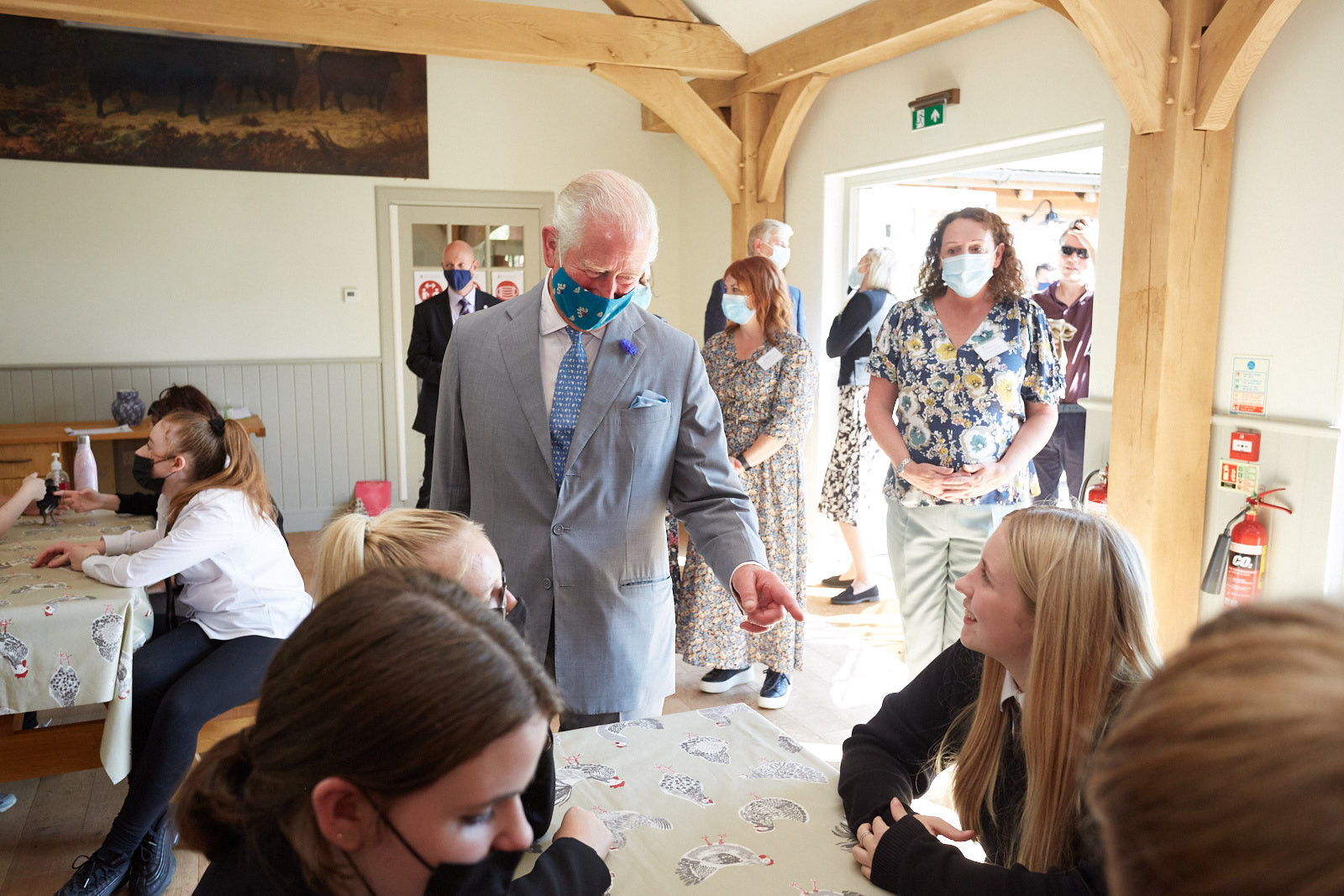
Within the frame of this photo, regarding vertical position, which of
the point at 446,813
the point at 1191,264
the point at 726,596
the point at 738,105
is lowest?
the point at 726,596

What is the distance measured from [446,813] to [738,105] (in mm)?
5193

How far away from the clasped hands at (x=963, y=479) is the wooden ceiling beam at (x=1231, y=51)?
1.29 m

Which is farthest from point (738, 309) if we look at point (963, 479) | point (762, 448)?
point (963, 479)

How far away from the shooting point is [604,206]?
1.70 meters

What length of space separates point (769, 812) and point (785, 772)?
0.12m

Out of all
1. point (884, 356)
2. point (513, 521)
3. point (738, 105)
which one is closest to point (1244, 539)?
point (884, 356)

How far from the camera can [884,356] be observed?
2.90 metres

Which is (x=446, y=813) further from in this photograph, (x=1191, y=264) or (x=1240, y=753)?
(x=1191, y=264)

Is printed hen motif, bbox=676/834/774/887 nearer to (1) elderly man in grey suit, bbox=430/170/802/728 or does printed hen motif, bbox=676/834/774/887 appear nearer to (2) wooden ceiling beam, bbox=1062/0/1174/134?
(1) elderly man in grey suit, bbox=430/170/802/728

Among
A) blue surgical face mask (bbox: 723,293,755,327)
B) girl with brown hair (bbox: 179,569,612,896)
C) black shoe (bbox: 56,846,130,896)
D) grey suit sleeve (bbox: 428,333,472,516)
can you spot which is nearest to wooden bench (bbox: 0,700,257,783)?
black shoe (bbox: 56,846,130,896)

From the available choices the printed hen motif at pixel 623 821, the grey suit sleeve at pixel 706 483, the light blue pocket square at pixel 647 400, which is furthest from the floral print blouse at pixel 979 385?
the printed hen motif at pixel 623 821

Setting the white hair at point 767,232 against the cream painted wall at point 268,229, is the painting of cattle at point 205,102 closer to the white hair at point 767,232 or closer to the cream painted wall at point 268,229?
the cream painted wall at point 268,229

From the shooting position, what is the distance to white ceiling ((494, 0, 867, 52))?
4.62 meters

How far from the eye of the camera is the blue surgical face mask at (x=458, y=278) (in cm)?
479
